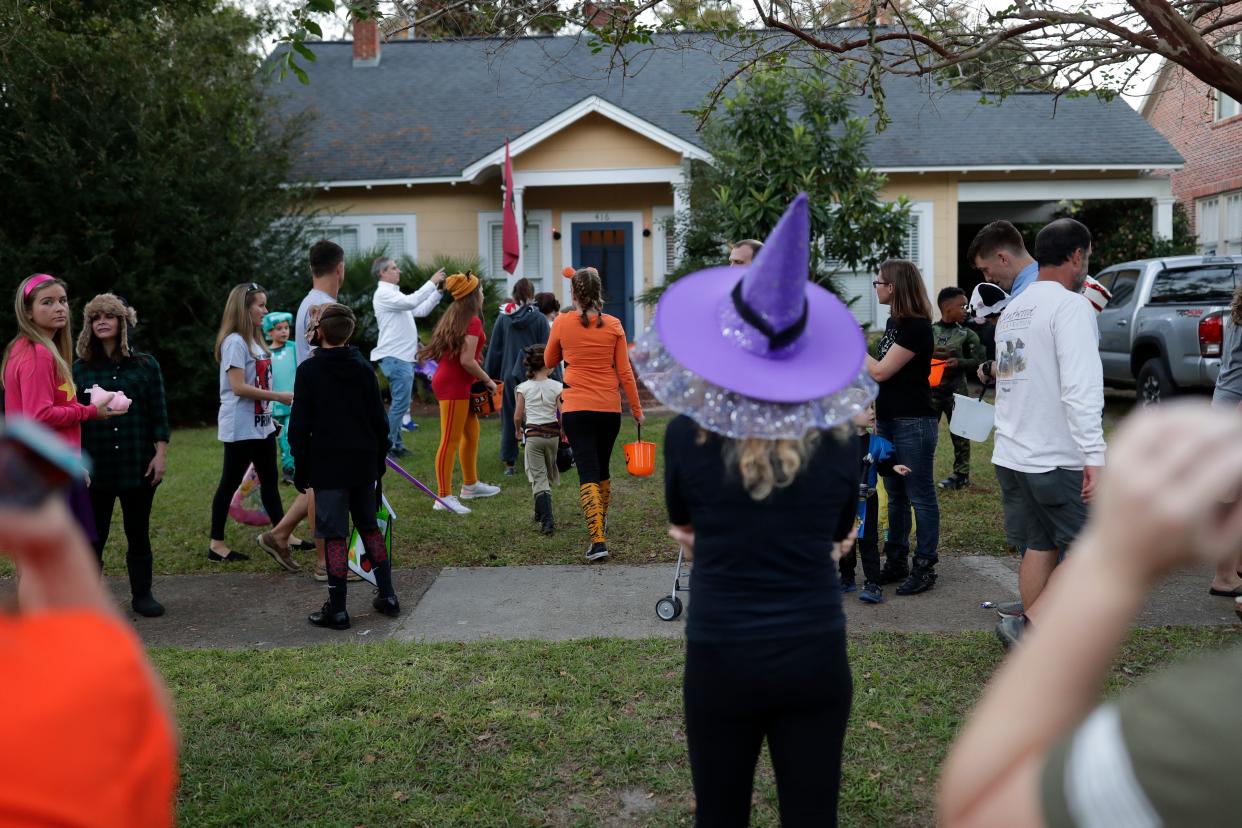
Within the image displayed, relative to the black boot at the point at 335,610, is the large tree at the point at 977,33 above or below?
above

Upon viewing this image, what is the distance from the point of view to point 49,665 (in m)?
1.31

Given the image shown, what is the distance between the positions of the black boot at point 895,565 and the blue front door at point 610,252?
13.1m

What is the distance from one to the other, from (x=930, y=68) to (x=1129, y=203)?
18.1 metres

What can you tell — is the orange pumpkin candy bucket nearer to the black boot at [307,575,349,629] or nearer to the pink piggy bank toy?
the black boot at [307,575,349,629]

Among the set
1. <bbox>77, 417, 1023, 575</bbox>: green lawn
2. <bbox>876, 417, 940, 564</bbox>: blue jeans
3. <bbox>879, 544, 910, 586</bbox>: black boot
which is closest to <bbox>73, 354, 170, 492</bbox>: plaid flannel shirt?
<bbox>77, 417, 1023, 575</bbox>: green lawn

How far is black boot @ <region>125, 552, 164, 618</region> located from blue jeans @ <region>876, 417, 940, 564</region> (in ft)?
15.1

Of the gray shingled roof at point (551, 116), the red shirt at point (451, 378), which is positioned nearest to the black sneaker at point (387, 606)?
the red shirt at point (451, 378)

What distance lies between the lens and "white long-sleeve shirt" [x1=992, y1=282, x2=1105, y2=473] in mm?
4770

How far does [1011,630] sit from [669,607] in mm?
1826

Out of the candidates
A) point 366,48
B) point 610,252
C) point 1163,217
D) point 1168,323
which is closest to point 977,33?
point 1168,323

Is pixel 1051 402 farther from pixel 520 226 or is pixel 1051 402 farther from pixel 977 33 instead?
pixel 520 226

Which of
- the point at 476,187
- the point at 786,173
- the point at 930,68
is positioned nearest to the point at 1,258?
the point at 476,187

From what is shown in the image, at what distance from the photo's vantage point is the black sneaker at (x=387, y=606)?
6391 mm

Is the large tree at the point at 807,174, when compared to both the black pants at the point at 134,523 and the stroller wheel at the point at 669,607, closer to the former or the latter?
the stroller wheel at the point at 669,607
